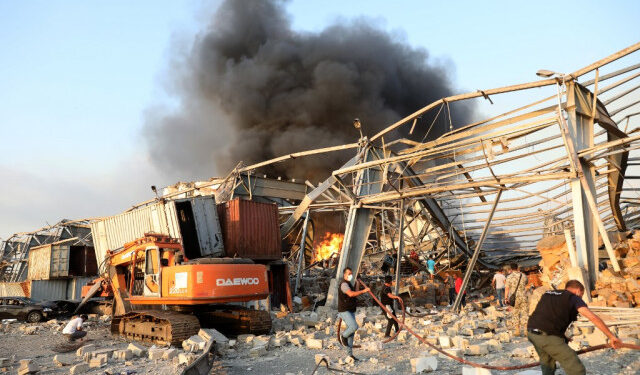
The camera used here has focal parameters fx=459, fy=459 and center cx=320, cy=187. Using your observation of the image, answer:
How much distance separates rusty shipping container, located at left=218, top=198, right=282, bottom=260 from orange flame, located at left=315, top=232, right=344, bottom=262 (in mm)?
13785

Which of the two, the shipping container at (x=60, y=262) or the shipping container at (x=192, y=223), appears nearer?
the shipping container at (x=192, y=223)

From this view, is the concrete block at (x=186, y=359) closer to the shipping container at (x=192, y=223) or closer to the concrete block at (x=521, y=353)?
the concrete block at (x=521, y=353)

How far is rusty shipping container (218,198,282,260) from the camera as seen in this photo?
53.8ft

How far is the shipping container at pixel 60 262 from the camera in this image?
2406 cm

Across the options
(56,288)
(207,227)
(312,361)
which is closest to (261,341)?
(312,361)

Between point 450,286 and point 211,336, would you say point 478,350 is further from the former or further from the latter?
point 450,286

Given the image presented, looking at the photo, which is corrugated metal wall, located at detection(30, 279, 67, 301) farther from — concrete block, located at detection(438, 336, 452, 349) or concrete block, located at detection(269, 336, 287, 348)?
concrete block, located at detection(438, 336, 452, 349)

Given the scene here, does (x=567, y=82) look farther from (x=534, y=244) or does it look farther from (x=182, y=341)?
(x=182, y=341)

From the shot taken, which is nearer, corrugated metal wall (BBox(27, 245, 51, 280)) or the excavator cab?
the excavator cab

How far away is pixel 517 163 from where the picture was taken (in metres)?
15.2

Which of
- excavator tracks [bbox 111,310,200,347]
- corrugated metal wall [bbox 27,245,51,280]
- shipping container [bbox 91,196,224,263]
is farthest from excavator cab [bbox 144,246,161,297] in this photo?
corrugated metal wall [bbox 27,245,51,280]

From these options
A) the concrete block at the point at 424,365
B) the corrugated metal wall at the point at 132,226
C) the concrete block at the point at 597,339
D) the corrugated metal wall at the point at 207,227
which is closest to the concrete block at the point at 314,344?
the concrete block at the point at 424,365

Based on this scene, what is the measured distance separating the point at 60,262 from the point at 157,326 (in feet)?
56.2

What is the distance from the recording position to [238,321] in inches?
448
